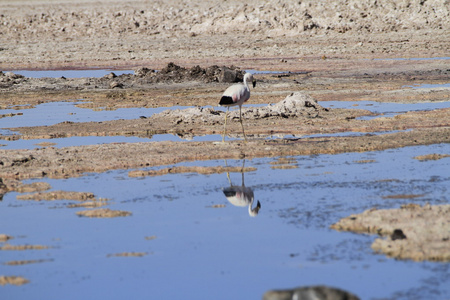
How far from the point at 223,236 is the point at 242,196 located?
73.9 inches

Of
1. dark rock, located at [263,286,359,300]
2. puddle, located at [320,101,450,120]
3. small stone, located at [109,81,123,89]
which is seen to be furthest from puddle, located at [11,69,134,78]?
dark rock, located at [263,286,359,300]

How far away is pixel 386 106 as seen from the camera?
735 inches

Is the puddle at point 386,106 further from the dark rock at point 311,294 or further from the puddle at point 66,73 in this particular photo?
the puddle at point 66,73

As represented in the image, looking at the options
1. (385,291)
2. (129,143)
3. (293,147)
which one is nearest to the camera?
(385,291)

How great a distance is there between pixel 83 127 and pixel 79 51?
29648 millimetres

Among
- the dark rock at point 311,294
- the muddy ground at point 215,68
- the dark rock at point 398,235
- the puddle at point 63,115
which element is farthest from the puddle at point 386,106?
the dark rock at point 311,294

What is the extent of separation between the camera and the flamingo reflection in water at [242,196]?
351 inches

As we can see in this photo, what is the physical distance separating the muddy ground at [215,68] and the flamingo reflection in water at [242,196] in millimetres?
2153

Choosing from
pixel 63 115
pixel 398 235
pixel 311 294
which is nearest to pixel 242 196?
pixel 398 235

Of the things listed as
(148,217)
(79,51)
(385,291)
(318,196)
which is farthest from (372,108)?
(79,51)

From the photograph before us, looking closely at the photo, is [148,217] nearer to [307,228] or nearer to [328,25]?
[307,228]

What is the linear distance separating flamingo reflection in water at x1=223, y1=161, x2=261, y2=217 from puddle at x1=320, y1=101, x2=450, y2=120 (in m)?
7.06

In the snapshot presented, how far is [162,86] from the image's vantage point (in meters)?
27.8

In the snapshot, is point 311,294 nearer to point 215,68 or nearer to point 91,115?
point 91,115
